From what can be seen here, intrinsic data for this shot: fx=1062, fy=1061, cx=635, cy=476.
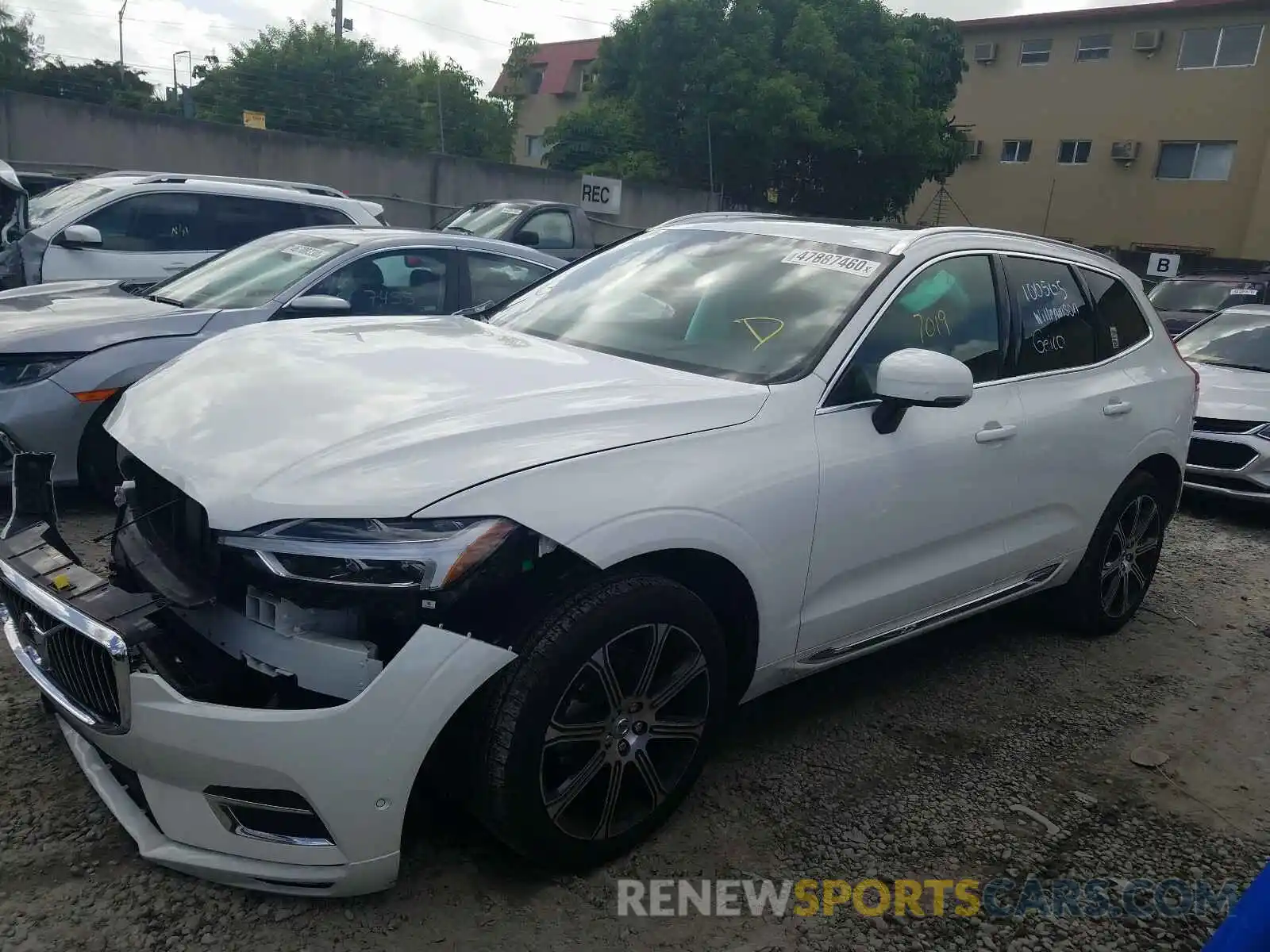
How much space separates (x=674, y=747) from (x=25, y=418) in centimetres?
339

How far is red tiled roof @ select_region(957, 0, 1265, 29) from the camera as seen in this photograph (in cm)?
2955

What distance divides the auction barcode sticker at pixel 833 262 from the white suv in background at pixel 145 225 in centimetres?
558

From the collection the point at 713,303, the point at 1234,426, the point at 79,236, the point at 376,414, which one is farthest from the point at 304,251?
the point at 1234,426

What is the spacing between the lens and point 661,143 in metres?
27.5

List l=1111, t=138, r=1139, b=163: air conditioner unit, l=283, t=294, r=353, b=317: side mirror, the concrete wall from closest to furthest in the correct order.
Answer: l=283, t=294, r=353, b=317: side mirror
the concrete wall
l=1111, t=138, r=1139, b=163: air conditioner unit

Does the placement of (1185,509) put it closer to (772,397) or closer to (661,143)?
(772,397)

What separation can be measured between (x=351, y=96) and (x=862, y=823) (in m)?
21.0

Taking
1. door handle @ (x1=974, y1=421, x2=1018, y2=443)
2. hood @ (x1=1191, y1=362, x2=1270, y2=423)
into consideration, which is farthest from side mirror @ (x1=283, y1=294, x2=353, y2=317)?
hood @ (x1=1191, y1=362, x2=1270, y2=423)

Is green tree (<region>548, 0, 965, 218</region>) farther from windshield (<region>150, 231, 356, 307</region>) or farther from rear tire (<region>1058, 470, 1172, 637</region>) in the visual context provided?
rear tire (<region>1058, 470, 1172, 637</region>)

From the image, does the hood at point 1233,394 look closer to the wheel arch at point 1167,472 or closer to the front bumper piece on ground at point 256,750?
the wheel arch at point 1167,472

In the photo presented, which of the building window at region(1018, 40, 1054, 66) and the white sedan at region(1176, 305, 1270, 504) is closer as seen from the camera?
the white sedan at region(1176, 305, 1270, 504)

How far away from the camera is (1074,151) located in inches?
1312

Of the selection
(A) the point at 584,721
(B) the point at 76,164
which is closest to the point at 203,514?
(A) the point at 584,721

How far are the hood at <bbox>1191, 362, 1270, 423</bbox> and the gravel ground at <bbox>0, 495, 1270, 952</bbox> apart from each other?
305 centimetres
